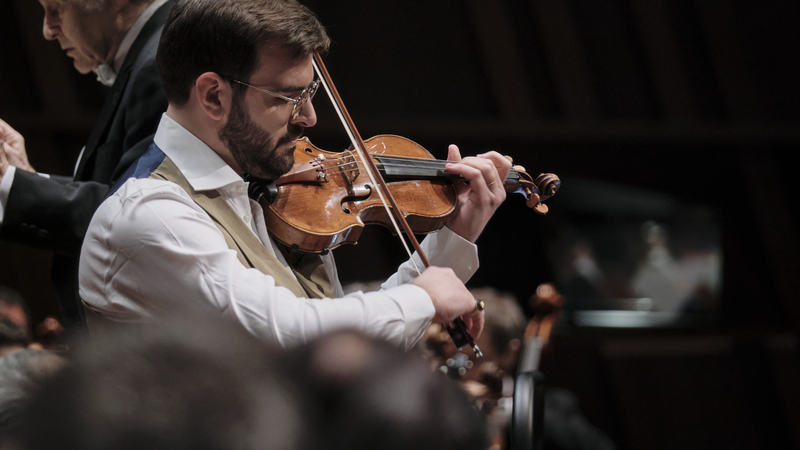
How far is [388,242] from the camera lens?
406cm

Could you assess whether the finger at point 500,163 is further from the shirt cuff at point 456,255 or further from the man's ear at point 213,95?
the man's ear at point 213,95

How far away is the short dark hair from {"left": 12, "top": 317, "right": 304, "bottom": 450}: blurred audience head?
0.94 metres

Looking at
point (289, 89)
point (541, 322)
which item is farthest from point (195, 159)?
point (541, 322)

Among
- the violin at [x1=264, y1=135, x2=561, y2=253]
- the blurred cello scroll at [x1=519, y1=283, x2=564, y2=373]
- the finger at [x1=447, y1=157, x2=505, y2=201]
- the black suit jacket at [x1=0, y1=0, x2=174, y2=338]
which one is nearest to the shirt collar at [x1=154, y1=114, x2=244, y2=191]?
the violin at [x1=264, y1=135, x2=561, y2=253]

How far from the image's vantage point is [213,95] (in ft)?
4.11

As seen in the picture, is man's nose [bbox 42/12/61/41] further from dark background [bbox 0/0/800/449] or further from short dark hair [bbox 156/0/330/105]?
dark background [bbox 0/0/800/449]

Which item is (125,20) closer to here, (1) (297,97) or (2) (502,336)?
(1) (297,97)

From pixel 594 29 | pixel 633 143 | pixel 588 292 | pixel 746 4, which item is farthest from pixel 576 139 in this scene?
pixel 746 4

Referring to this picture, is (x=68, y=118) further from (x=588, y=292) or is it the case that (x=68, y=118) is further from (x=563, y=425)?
(x=588, y=292)

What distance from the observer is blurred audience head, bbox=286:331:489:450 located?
1.17ft

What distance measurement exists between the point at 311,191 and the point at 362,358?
3.48ft

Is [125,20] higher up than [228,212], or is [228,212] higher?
[125,20]

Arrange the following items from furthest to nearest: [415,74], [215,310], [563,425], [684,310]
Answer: [684,310] → [415,74] → [563,425] → [215,310]

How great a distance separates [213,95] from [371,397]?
0.99 metres
